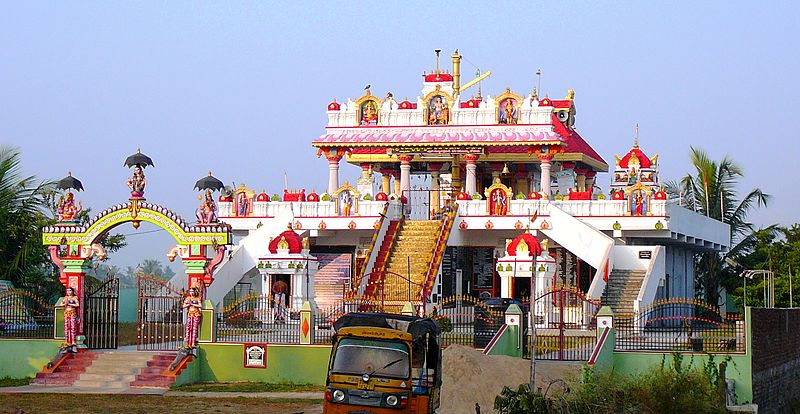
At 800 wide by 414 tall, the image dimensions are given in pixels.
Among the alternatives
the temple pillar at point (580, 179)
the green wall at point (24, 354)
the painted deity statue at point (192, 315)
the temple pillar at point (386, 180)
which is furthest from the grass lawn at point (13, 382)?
the temple pillar at point (580, 179)

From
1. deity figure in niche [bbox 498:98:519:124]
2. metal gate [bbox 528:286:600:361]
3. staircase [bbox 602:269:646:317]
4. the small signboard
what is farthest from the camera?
deity figure in niche [bbox 498:98:519:124]

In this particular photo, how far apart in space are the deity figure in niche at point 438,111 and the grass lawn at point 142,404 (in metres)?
22.9

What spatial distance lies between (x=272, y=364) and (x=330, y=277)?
1411cm

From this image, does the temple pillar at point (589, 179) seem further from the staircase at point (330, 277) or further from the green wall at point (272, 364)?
the green wall at point (272, 364)

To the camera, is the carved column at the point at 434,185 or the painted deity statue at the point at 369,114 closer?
the carved column at the point at 434,185

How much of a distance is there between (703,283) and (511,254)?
21.2m

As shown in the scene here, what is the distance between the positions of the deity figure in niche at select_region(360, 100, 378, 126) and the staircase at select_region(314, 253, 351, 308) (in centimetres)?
593

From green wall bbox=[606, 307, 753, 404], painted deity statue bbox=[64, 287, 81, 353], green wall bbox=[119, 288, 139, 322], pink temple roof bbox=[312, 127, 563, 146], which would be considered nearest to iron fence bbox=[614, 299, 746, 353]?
green wall bbox=[606, 307, 753, 404]

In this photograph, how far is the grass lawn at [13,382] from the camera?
3281 centimetres

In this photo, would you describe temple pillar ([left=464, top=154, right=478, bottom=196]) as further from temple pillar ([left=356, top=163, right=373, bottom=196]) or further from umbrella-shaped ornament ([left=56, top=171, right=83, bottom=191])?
umbrella-shaped ornament ([left=56, top=171, right=83, bottom=191])

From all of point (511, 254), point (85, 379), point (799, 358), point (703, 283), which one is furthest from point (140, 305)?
point (703, 283)

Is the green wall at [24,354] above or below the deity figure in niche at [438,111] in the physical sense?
below

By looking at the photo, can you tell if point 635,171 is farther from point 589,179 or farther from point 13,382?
point 13,382

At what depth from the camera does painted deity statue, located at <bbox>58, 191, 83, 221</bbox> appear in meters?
35.2
